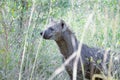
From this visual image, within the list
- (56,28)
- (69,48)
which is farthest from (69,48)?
(56,28)

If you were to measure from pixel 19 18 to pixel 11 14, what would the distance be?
43cm

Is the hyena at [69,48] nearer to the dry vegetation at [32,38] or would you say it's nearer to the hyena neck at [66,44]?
the hyena neck at [66,44]

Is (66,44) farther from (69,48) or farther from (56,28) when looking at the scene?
(56,28)

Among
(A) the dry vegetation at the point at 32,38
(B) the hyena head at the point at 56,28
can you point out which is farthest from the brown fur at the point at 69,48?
(A) the dry vegetation at the point at 32,38

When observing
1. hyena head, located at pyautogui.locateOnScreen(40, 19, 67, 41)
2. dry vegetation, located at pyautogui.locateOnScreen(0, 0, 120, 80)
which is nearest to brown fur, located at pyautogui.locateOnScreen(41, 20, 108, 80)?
hyena head, located at pyautogui.locateOnScreen(40, 19, 67, 41)

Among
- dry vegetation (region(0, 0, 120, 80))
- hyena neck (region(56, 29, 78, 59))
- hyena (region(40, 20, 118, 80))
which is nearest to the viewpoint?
dry vegetation (region(0, 0, 120, 80))

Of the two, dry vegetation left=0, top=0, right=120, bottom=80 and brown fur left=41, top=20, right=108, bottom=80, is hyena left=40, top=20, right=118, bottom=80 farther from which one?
dry vegetation left=0, top=0, right=120, bottom=80

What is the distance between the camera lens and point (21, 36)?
4.79 m

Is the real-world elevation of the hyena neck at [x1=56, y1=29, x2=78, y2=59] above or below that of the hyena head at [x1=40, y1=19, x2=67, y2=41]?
below

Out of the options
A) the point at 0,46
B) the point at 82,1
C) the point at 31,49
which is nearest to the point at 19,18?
the point at 31,49

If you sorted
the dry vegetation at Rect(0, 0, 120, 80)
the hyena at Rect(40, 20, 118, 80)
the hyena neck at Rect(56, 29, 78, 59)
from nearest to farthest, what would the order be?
the dry vegetation at Rect(0, 0, 120, 80)
the hyena at Rect(40, 20, 118, 80)
the hyena neck at Rect(56, 29, 78, 59)

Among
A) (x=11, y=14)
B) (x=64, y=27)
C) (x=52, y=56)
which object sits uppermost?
(x=11, y=14)

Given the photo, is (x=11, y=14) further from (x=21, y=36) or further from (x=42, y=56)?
(x=42, y=56)

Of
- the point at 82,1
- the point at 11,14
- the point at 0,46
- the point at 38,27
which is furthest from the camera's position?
the point at 82,1
